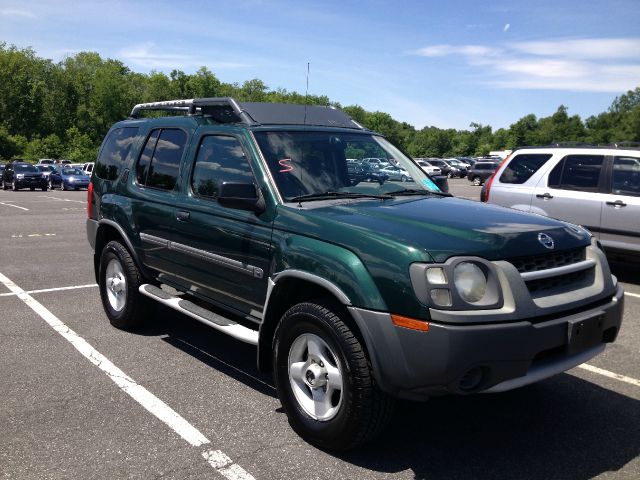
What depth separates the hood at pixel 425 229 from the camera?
3113 mm

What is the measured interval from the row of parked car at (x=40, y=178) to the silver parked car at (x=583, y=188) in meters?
30.6

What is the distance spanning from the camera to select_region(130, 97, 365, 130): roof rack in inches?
179

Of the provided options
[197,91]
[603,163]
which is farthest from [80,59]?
[603,163]

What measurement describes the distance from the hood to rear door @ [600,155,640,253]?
484cm

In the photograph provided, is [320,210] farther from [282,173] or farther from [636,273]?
[636,273]

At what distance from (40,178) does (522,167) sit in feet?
102

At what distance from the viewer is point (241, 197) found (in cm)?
380

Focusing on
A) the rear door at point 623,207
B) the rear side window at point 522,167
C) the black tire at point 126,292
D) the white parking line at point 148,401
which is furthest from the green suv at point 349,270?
the rear side window at point 522,167

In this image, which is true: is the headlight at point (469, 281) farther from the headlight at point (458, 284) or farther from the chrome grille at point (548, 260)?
the chrome grille at point (548, 260)

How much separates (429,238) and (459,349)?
1.99ft

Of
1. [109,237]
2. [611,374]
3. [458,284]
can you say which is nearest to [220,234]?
[458,284]

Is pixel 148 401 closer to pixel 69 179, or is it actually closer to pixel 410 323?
pixel 410 323

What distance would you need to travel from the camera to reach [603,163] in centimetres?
835

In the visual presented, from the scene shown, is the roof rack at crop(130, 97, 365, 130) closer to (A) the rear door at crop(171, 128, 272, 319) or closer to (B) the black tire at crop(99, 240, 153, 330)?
(A) the rear door at crop(171, 128, 272, 319)
